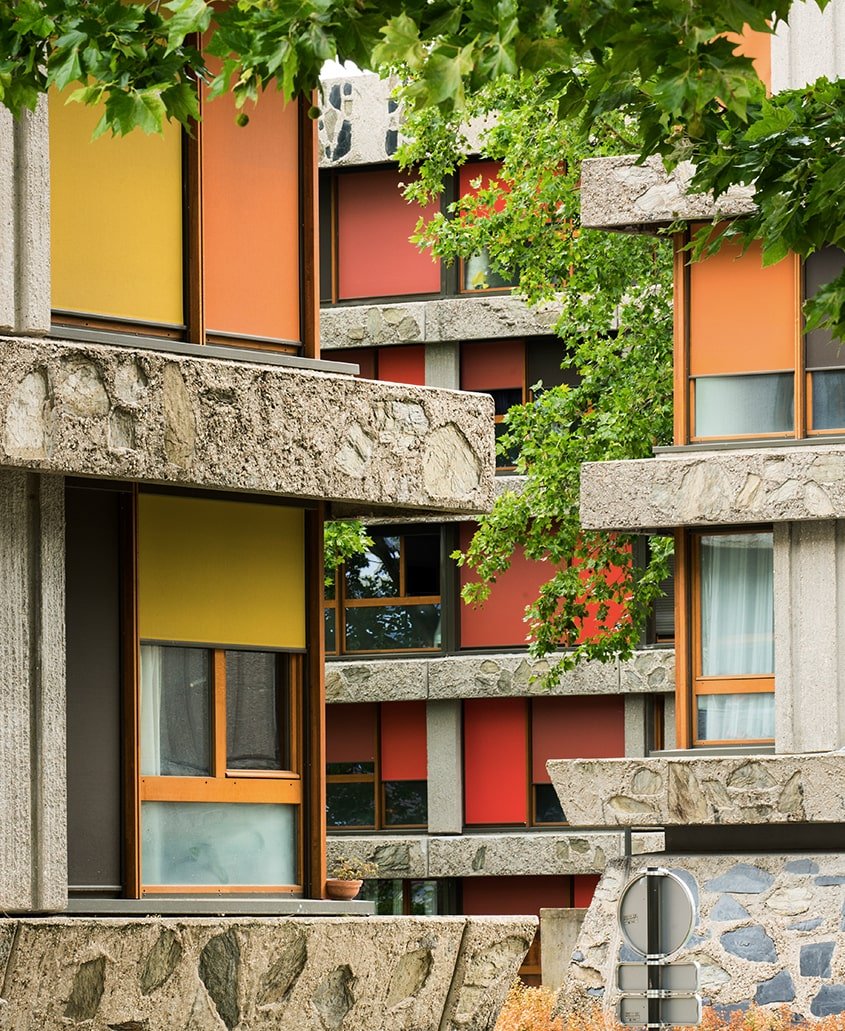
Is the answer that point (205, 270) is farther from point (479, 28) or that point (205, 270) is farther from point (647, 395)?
point (647, 395)

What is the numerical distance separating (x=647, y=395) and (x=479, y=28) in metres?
20.0

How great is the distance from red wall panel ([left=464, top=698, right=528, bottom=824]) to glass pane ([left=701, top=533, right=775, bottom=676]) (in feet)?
49.1

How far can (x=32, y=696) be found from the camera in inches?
535

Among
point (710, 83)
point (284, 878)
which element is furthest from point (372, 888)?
point (710, 83)

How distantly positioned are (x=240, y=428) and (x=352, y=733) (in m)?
26.1

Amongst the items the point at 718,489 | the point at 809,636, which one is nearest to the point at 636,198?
the point at 718,489

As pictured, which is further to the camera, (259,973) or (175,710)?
(175,710)

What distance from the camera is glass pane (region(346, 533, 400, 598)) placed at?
4025 centimetres

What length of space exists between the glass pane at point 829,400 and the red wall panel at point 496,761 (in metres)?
15.9

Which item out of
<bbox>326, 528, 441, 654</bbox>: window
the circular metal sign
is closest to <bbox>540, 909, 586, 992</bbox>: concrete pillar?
<bbox>326, 528, 441, 654</bbox>: window

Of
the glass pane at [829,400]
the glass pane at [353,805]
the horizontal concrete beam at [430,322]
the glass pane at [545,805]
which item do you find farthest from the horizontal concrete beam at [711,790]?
the glass pane at [353,805]

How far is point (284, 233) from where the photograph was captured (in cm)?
1559

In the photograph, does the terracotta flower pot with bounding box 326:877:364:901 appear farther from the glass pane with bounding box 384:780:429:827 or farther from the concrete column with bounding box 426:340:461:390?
the concrete column with bounding box 426:340:461:390

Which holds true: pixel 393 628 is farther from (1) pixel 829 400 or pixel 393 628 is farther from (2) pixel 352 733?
(1) pixel 829 400
